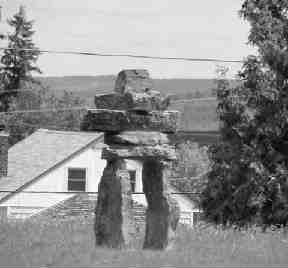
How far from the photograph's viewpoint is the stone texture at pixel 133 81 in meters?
18.2

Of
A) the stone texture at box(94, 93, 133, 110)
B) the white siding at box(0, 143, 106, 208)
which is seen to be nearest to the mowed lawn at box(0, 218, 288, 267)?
the stone texture at box(94, 93, 133, 110)

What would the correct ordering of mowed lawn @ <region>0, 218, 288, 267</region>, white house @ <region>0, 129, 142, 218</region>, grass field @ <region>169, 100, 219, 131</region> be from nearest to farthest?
mowed lawn @ <region>0, 218, 288, 267</region>, white house @ <region>0, 129, 142, 218</region>, grass field @ <region>169, 100, 219, 131</region>

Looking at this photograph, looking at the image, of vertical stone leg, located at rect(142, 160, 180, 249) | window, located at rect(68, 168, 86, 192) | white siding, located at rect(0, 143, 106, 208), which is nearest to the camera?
vertical stone leg, located at rect(142, 160, 180, 249)

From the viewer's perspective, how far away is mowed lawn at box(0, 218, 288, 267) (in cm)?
1691

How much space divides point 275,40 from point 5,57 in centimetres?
3956

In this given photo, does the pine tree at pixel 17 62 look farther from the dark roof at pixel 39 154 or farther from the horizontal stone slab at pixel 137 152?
the horizontal stone slab at pixel 137 152

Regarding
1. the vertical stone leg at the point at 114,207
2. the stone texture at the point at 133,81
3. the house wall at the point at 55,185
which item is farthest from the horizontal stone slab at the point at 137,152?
the house wall at the point at 55,185

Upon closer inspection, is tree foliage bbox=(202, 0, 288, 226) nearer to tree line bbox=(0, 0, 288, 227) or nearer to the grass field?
tree line bbox=(0, 0, 288, 227)

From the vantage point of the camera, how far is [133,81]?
59.8 ft

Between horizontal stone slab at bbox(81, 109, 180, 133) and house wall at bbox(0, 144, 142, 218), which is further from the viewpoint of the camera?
house wall at bbox(0, 144, 142, 218)

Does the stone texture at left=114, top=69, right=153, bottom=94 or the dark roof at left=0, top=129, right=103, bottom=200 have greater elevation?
the stone texture at left=114, top=69, right=153, bottom=94

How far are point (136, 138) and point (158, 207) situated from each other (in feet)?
4.69

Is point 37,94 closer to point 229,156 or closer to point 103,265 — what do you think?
point 229,156

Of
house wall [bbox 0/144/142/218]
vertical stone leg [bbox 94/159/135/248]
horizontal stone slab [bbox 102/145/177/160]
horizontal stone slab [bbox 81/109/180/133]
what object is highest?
horizontal stone slab [bbox 81/109/180/133]
